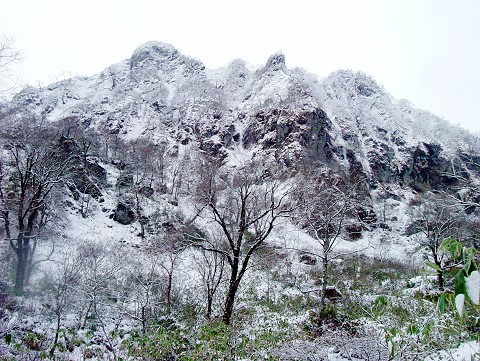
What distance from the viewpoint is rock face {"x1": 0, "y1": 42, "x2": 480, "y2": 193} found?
6041 centimetres

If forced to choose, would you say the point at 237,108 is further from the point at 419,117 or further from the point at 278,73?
the point at 419,117

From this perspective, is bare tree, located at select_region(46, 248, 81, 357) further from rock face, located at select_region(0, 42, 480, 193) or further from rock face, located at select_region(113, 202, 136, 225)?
rock face, located at select_region(0, 42, 480, 193)

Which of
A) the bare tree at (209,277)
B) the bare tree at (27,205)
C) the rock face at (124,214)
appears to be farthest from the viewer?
the rock face at (124,214)

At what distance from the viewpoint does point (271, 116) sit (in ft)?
205

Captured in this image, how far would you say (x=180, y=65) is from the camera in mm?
97625

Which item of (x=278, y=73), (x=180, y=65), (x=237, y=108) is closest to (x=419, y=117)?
(x=278, y=73)

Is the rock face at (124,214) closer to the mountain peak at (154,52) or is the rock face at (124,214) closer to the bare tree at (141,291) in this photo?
the bare tree at (141,291)

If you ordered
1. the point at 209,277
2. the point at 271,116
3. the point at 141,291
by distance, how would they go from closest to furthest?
the point at 209,277
the point at 141,291
the point at 271,116

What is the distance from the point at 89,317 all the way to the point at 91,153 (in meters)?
31.2

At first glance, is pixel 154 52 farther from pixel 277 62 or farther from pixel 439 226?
pixel 439 226

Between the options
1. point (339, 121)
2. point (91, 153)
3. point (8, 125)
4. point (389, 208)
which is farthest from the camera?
point (339, 121)

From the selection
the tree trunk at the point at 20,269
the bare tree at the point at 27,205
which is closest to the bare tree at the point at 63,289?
the tree trunk at the point at 20,269

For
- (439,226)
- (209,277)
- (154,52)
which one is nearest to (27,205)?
(209,277)

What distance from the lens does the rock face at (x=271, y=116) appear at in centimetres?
6041
